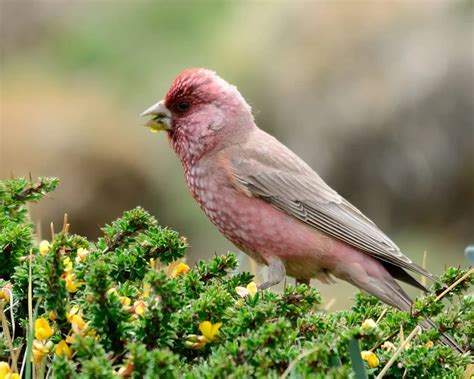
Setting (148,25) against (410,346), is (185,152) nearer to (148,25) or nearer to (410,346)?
(410,346)

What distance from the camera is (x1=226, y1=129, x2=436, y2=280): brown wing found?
4.42m

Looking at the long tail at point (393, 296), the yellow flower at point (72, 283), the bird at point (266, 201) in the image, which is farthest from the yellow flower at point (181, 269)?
the long tail at point (393, 296)

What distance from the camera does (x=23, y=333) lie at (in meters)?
3.08

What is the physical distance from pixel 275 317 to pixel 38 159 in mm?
7164

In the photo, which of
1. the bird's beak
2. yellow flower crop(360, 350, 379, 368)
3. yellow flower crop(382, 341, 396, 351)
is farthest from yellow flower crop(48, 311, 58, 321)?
the bird's beak

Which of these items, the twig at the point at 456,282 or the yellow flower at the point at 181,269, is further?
the yellow flower at the point at 181,269

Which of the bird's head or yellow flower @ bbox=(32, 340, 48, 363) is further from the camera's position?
the bird's head

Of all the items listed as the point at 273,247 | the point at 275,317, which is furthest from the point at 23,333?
the point at 273,247

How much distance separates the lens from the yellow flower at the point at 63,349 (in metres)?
2.68

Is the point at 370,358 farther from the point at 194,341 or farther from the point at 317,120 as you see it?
the point at 317,120

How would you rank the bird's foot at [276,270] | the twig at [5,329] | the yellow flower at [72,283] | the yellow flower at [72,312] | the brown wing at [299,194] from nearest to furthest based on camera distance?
the yellow flower at [72,312]
the twig at [5,329]
the yellow flower at [72,283]
the bird's foot at [276,270]
the brown wing at [299,194]

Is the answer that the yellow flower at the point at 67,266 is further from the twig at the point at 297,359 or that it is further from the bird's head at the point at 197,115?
the bird's head at the point at 197,115

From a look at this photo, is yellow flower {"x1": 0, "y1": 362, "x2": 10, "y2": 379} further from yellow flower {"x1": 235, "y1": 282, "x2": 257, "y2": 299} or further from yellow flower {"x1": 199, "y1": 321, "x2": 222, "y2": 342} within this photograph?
yellow flower {"x1": 235, "y1": 282, "x2": 257, "y2": 299}

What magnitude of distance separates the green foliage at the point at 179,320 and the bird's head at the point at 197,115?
121 cm
